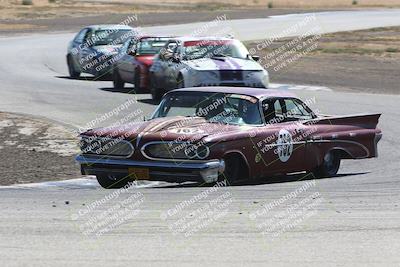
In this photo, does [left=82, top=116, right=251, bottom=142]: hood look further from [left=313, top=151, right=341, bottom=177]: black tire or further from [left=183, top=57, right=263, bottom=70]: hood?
[left=183, top=57, right=263, bottom=70]: hood

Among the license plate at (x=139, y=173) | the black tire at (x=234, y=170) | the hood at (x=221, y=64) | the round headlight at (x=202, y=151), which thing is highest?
the round headlight at (x=202, y=151)

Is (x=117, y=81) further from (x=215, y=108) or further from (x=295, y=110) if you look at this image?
(x=215, y=108)

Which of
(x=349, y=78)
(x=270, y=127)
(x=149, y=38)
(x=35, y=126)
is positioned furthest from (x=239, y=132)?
(x=349, y=78)

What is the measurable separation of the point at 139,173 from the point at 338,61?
2292 cm

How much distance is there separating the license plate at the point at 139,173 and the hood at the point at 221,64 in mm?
9435

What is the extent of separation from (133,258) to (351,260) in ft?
5.24

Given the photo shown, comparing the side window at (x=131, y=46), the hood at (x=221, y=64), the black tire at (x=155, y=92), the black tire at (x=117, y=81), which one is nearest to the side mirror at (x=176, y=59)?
the hood at (x=221, y=64)

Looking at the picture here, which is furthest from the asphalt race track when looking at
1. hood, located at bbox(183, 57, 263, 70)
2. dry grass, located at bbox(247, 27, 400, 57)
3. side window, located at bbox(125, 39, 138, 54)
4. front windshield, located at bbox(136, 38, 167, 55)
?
dry grass, located at bbox(247, 27, 400, 57)

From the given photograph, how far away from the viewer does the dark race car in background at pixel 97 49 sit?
27.2 m

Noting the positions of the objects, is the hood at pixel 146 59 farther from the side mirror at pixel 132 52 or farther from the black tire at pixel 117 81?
the black tire at pixel 117 81

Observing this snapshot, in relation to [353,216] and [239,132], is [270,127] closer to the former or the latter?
[239,132]

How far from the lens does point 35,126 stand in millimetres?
17875

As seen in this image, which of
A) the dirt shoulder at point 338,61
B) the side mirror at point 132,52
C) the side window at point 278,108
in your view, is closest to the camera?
the side window at point 278,108

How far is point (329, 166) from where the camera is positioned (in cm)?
1323
